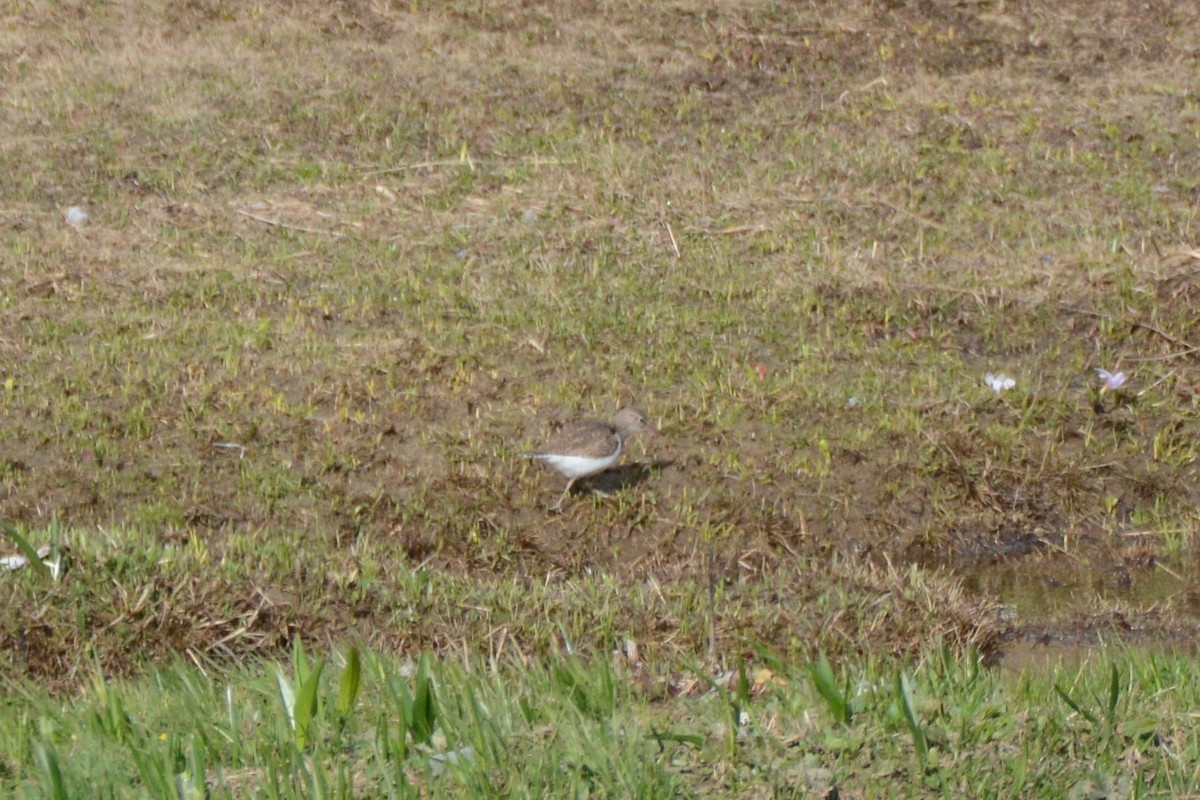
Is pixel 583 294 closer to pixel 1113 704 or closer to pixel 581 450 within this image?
pixel 581 450

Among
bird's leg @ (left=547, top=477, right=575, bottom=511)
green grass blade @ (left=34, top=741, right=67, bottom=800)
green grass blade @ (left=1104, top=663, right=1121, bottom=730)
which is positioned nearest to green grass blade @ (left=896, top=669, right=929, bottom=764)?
green grass blade @ (left=1104, top=663, right=1121, bottom=730)

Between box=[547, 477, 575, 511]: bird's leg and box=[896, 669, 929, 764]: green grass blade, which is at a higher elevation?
box=[896, 669, 929, 764]: green grass blade

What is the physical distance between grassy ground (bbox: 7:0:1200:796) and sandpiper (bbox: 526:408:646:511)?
21 cm

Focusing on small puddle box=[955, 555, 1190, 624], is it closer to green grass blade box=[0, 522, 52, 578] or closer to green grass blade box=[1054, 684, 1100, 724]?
green grass blade box=[1054, 684, 1100, 724]

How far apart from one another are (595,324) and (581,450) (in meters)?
2.05

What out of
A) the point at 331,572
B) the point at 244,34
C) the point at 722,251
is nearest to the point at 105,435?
the point at 331,572

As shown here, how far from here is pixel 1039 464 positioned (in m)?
7.92

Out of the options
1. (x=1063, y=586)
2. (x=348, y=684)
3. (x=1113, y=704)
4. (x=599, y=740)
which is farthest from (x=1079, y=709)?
(x=1063, y=586)

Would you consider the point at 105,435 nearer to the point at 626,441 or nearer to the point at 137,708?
the point at 626,441

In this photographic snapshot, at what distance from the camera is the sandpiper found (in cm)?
727

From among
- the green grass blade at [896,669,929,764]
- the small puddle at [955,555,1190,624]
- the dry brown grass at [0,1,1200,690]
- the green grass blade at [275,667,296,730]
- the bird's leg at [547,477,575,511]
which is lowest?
the small puddle at [955,555,1190,624]

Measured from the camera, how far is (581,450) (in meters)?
7.27

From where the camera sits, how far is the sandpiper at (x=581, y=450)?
7270 mm

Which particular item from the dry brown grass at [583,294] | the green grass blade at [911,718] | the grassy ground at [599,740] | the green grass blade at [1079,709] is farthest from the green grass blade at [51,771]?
the green grass blade at [1079,709]
